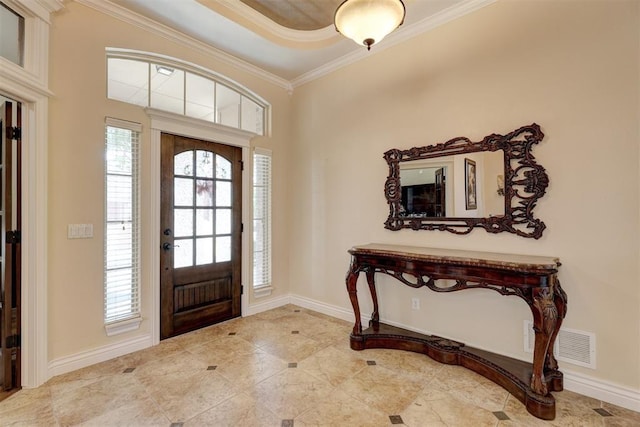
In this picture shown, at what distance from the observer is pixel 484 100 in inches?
103

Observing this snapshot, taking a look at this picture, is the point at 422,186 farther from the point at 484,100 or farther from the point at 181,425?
the point at 181,425

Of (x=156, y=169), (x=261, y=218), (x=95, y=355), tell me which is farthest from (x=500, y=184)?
(x=95, y=355)

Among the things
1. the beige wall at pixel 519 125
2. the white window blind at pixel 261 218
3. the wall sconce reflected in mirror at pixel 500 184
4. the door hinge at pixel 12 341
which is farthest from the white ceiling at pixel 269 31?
the door hinge at pixel 12 341

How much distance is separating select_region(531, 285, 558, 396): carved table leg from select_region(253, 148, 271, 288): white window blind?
302 cm

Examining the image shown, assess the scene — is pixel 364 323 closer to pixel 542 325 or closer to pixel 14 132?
pixel 542 325

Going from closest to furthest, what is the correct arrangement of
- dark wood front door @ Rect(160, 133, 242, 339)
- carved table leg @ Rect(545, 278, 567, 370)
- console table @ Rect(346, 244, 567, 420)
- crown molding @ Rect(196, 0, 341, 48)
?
console table @ Rect(346, 244, 567, 420), carved table leg @ Rect(545, 278, 567, 370), crown molding @ Rect(196, 0, 341, 48), dark wood front door @ Rect(160, 133, 242, 339)

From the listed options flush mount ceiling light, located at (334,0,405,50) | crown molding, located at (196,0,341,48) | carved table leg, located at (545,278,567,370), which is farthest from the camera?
crown molding, located at (196,0,341,48)

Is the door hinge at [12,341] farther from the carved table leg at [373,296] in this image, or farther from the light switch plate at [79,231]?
the carved table leg at [373,296]

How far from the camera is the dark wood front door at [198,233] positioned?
311cm

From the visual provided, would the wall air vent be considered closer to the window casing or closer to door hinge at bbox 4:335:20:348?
door hinge at bbox 4:335:20:348

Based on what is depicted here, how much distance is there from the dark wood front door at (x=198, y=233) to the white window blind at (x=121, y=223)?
0.25 meters

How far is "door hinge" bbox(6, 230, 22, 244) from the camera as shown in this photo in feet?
7.23

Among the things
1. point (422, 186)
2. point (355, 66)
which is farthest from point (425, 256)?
point (355, 66)

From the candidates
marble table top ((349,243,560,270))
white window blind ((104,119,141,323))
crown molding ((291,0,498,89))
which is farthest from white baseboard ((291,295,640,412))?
white window blind ((104,119,141,323))
